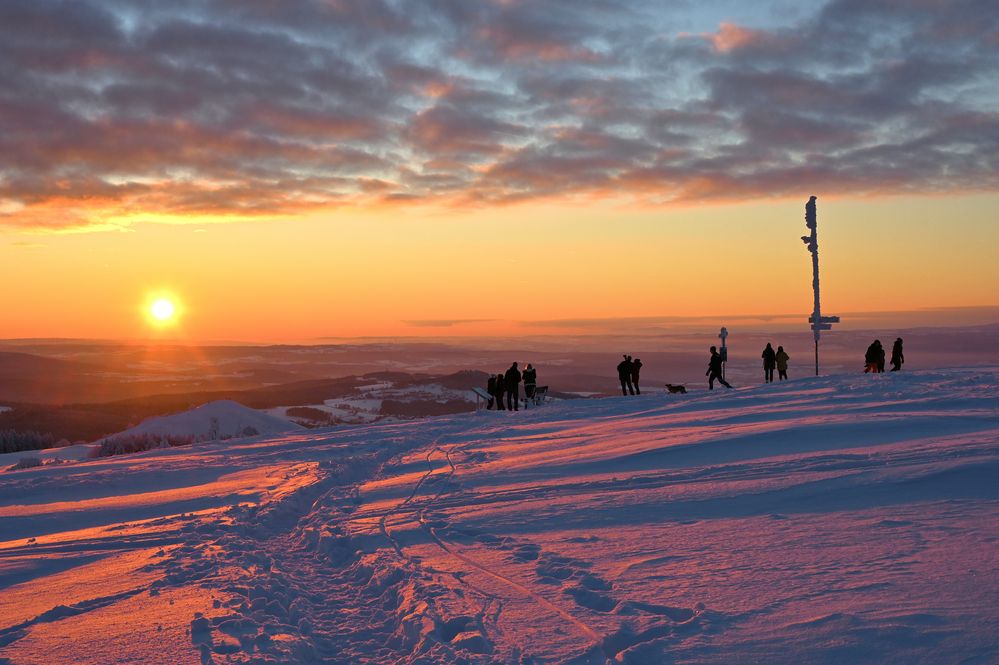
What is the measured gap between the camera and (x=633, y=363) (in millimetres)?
32844

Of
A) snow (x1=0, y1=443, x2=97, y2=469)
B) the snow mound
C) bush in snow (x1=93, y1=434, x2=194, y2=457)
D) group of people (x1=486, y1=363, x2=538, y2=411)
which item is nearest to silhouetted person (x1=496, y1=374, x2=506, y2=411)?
group of people (x1=486, y1=363, x2=538, y2=411)

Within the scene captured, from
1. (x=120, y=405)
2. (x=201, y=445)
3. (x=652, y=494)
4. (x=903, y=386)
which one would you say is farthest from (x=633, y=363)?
(x=120, y=405)

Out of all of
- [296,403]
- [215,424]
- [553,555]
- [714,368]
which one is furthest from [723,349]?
[296,403]

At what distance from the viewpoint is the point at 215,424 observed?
31172 millimetres

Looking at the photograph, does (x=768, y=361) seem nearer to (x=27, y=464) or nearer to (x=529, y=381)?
(x=529, y=381)

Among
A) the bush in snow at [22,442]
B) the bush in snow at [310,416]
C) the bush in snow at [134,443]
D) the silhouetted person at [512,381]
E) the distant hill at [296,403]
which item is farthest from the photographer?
the distant hill at [296,403]

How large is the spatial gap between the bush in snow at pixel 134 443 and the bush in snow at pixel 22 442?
3.23m

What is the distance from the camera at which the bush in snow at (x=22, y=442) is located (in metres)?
27.8

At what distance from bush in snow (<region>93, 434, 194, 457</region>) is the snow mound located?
0.92 meters

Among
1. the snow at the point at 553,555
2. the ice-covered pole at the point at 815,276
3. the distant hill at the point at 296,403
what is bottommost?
the distant hill at the point at 296,403

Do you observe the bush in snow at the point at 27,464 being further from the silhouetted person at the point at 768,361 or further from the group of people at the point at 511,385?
the silhouetted person at the point at 768,361

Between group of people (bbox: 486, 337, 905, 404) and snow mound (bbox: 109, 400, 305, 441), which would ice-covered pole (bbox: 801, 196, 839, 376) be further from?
snow mound (bbox: 109, 400, 305, 441)

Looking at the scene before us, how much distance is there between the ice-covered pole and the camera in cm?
3136

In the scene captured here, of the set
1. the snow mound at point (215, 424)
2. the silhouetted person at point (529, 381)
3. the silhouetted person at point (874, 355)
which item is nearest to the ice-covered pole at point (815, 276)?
the silhouetted person at point (874, 355)
